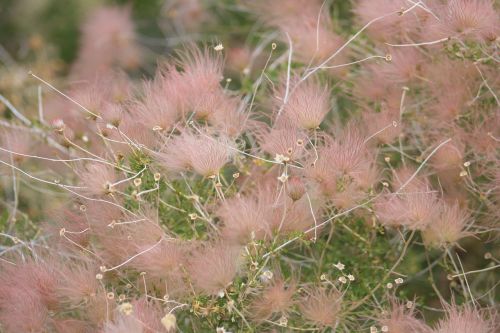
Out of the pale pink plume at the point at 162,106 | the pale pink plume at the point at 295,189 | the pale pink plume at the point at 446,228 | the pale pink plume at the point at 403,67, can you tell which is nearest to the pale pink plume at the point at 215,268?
the pale pink plume at the point at 295,189

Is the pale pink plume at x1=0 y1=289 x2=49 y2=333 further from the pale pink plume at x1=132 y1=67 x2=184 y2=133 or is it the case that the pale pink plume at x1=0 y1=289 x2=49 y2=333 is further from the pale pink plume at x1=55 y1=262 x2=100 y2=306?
the pale pink plume at x1=132 y1=67 x2=184 y2=133

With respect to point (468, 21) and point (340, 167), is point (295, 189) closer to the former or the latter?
point (340, 167)

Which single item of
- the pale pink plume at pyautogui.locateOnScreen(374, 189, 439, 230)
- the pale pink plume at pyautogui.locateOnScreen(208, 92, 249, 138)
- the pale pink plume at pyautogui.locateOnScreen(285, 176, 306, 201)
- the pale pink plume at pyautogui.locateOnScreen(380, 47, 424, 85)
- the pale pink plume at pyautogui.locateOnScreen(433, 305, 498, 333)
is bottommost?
the pale pink plume at pyautogui.locateOnScreen(433, 305, 498, 333)

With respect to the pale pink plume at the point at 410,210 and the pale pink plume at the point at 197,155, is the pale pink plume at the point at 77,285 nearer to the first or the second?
the pale pink plume at the point at 197,155

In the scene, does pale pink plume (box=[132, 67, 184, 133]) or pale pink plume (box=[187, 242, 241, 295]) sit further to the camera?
pale pink plume (box=[132, 67, 184, 133])

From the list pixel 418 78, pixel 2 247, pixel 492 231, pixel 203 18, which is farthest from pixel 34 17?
pixel 492 231

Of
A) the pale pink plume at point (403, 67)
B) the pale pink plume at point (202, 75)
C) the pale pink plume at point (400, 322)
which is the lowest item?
the pale pink plume at point (400, 322)

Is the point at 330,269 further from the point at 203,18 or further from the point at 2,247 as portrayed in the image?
the point at 203,18

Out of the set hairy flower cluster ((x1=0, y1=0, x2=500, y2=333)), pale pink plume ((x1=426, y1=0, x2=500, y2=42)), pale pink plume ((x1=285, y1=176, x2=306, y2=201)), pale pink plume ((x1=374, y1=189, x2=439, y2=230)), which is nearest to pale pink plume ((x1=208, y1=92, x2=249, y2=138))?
hairy flower cluster ((x1=0, y1=0, x2=500, y2=333))
